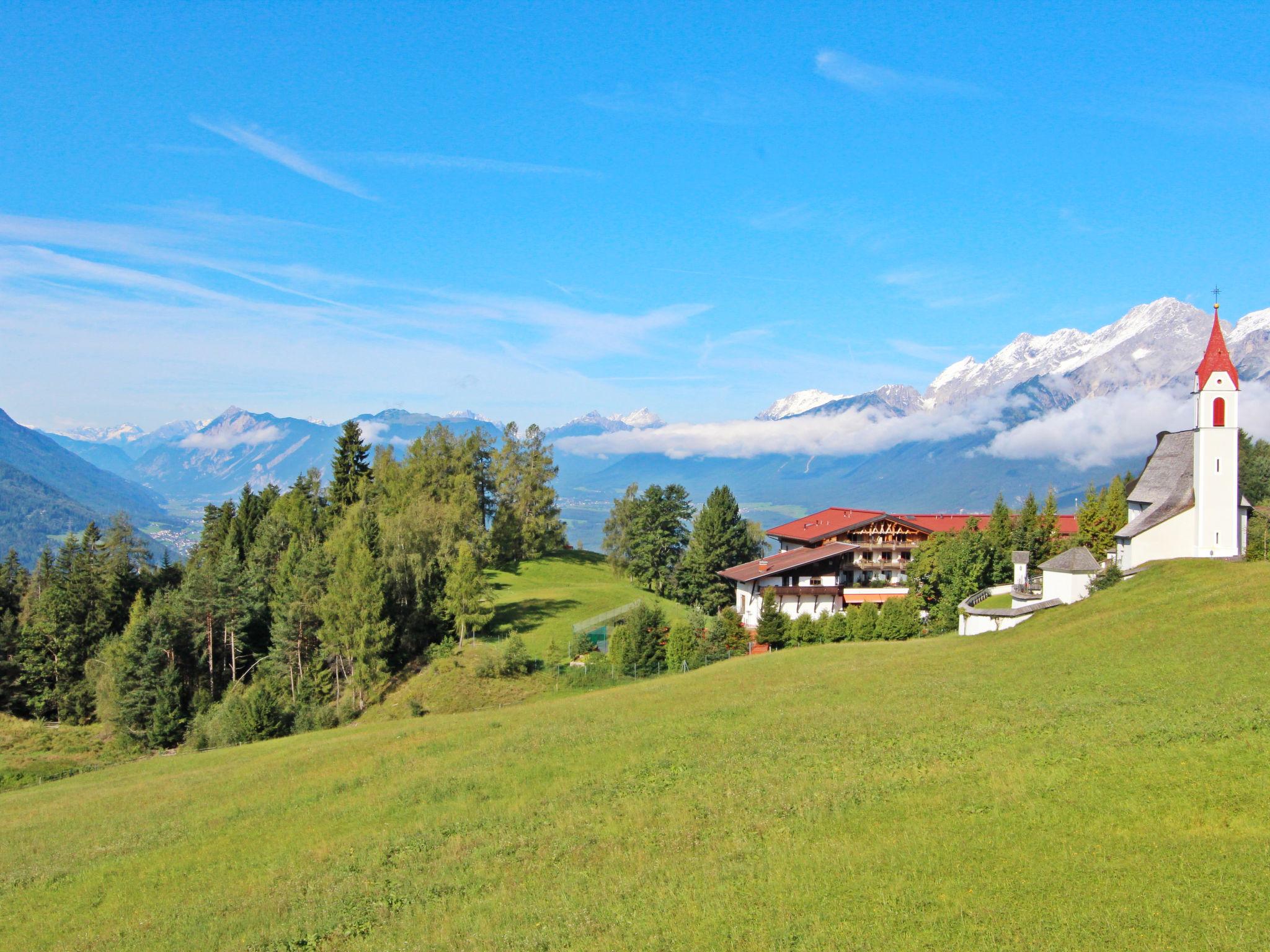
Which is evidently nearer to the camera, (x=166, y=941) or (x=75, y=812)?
(x=166, y=941)

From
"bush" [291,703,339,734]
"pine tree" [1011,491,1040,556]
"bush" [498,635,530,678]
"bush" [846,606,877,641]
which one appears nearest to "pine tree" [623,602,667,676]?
"bush" [498,635,530,678]

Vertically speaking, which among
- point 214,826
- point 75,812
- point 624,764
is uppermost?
point 624,764

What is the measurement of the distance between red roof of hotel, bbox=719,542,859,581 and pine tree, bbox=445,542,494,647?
21.7 meters

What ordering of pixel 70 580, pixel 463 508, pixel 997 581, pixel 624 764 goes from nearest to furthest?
pixel 624 764, pixel 997 581, pixel 70 580, pixel 463 508

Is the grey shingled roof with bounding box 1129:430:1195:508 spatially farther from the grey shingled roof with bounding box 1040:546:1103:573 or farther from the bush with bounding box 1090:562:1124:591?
the bush with bounding box 1090:562:1124:591

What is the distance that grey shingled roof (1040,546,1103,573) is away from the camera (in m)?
46.6

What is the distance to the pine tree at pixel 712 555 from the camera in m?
77.4

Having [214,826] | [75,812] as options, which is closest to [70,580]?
[75,812]

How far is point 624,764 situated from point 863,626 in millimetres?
35342

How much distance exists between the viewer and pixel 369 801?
939 inches

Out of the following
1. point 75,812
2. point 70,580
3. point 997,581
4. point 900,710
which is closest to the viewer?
point 900,710

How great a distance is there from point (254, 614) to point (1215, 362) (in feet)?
238

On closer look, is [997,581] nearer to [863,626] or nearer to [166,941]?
[863,626]

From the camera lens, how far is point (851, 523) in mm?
76500
